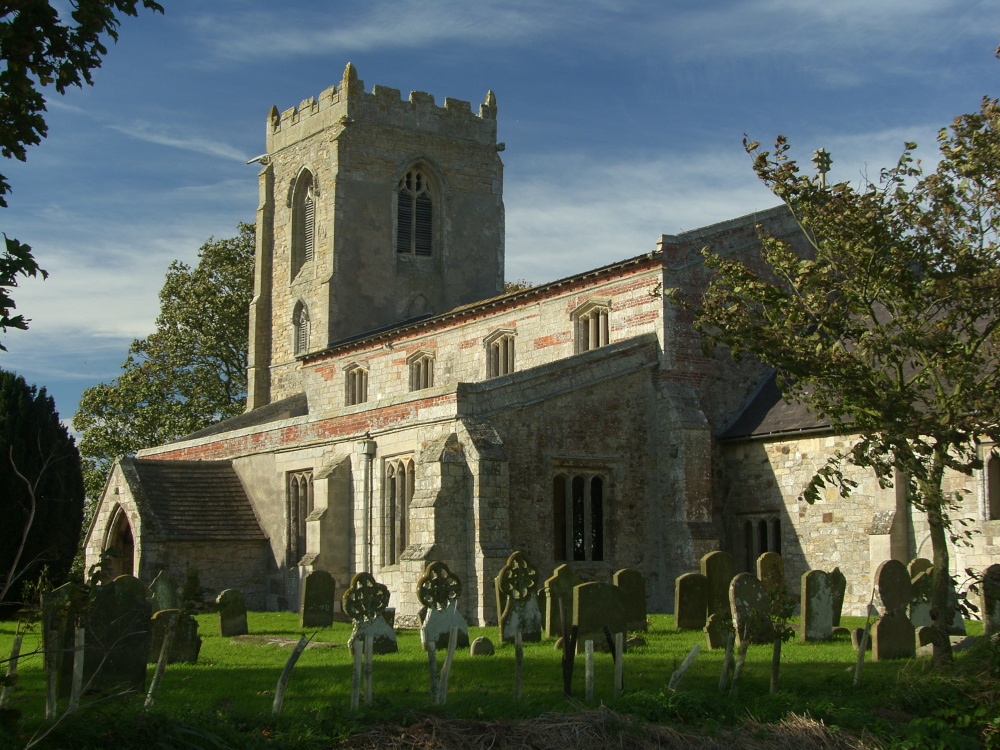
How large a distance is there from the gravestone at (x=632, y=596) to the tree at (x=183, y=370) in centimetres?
2963

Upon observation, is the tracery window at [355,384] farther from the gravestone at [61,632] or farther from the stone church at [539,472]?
the gravestone at [61,632]

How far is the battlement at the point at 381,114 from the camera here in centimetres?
4334

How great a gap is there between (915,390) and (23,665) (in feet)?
40.3

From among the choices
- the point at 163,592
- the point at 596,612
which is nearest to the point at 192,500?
the point at 163,592

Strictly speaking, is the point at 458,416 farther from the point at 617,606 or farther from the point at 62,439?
the point at 62,439

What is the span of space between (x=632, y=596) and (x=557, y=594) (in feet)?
4.96

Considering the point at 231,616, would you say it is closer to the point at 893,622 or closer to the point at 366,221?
the point at 893,622

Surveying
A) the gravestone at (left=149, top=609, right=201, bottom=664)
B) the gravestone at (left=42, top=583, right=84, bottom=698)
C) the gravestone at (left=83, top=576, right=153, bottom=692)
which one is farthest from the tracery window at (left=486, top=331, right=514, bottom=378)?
the gravestone at (left=42, top=583, right=84, bottom=698)

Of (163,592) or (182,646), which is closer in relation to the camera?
(182,646)

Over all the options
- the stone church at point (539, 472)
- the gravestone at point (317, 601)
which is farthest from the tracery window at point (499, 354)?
the gravestone at point (317, 601)

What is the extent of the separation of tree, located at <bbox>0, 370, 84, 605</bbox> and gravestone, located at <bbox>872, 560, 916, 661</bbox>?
56.3 ft

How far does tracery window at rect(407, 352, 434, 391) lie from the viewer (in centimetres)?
3494

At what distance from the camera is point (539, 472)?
24500 millimetres

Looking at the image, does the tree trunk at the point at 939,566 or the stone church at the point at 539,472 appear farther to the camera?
the stone church at the point at 539,472
